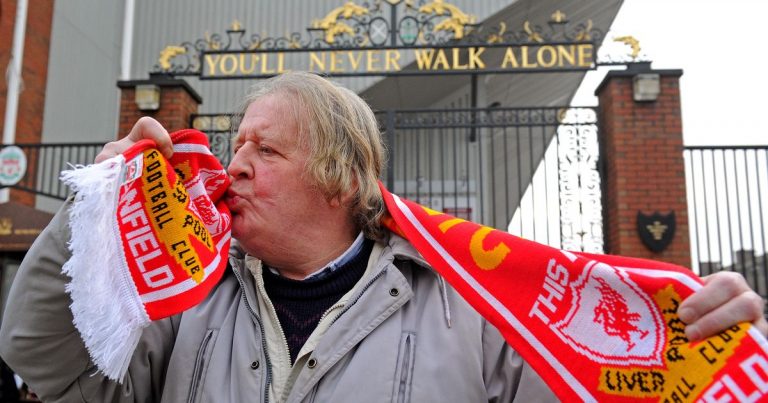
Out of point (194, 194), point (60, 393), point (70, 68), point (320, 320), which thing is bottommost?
point (60, 393)

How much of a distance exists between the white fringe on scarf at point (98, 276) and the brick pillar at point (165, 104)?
6.05 metres

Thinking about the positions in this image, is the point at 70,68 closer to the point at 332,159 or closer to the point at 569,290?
the point at 332,159

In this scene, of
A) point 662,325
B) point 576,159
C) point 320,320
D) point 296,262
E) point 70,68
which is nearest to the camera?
point 662,325

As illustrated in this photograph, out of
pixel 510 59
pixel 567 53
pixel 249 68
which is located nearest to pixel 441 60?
pixel 510 59

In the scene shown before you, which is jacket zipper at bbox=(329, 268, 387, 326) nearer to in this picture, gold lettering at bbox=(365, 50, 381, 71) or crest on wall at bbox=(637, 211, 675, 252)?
crest on wall at bbox=(637, 211, 675, 252)

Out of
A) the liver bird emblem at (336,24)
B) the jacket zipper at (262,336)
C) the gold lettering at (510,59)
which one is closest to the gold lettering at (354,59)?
the liver bird emblem at (336,24)

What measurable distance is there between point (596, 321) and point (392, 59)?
20.5 feet

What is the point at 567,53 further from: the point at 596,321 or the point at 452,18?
the point at 596,321

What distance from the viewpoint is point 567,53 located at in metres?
6.96

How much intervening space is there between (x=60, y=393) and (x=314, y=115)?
1.01 meters

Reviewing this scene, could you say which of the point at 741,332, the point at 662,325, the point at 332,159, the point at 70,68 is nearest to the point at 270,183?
the point at 332,159

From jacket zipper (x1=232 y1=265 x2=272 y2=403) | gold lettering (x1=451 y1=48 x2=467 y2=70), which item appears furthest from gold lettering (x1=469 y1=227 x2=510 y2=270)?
gold lettering (x1=451 y1=48 x2=467 y2=70)

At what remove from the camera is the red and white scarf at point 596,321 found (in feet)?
3.92

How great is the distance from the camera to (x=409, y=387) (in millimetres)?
1453
